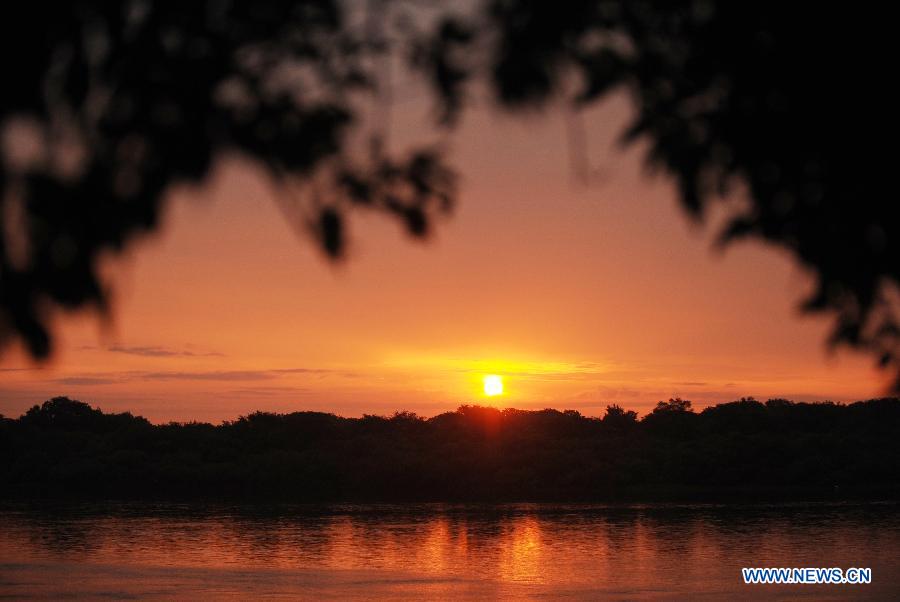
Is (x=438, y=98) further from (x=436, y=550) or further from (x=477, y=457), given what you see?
(x=477, y=457)

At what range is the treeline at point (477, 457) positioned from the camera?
69438 millimetres

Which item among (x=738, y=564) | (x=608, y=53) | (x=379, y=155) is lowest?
(x=738, y=564)

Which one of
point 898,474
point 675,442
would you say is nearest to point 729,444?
point 675,442

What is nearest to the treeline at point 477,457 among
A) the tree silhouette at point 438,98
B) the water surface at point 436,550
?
the water surface at point 436,550

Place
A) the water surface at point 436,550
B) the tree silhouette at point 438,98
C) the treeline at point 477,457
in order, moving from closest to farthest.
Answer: the tree silhouette at point 438,98
the water surface at point 436,550
the treeline at point 477,457

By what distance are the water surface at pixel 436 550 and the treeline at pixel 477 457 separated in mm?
4141

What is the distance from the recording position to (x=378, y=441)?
75938 mm

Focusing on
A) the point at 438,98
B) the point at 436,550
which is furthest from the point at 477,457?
the point at 438,98

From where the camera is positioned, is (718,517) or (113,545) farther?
(718,517)

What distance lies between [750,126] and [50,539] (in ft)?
171

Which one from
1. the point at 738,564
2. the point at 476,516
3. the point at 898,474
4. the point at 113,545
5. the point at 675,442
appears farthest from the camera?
the point at 675,442

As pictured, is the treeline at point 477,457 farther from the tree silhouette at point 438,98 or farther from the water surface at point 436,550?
the tree silhouette at point 438,98

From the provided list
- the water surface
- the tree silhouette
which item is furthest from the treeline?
the tree silhouette

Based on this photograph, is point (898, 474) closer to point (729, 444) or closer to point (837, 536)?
point (729, 444)
